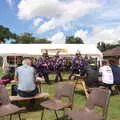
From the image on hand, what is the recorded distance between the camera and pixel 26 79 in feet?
27.8

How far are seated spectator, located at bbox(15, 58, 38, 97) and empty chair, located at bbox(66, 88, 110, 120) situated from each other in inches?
93.2

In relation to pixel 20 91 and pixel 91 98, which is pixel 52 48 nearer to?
pixel 20 91

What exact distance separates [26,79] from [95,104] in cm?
269

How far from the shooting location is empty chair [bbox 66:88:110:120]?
232 inches

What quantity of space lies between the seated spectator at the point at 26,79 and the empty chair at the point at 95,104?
7.77 feet

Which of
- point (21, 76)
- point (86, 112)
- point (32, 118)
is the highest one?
point (21, 76)

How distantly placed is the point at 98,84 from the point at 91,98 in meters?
5.42

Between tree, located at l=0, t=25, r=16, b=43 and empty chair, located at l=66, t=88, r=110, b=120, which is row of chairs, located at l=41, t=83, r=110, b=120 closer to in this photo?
empty chair, located at l=66, t=88, r=110, b=120

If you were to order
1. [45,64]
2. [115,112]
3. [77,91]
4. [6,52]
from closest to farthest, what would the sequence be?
[115,112] → [77,91] → [45,64] → [6,52]

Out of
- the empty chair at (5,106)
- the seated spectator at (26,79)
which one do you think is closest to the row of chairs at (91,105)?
the empty chair at (5,106)

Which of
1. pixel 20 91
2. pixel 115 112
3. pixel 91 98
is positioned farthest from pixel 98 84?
pixel 91 98

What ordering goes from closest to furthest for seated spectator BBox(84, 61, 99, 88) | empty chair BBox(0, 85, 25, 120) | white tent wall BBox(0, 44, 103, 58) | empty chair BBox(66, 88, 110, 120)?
empty chair BBox(66, 88, 110, 120) → empty chair BBox(0, 85, 25, 120) → seated spectator BBox(84, 61, 99, 88) → white tent wall BBox(0, 44, 103, 58)

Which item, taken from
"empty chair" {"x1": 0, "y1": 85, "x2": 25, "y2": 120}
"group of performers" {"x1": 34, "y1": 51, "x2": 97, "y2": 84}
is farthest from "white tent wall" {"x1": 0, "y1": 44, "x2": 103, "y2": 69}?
"empty chair" {"x1": 0, "y1": 85, "x2": 25, "y2": 120}

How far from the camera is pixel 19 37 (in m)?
94.4
